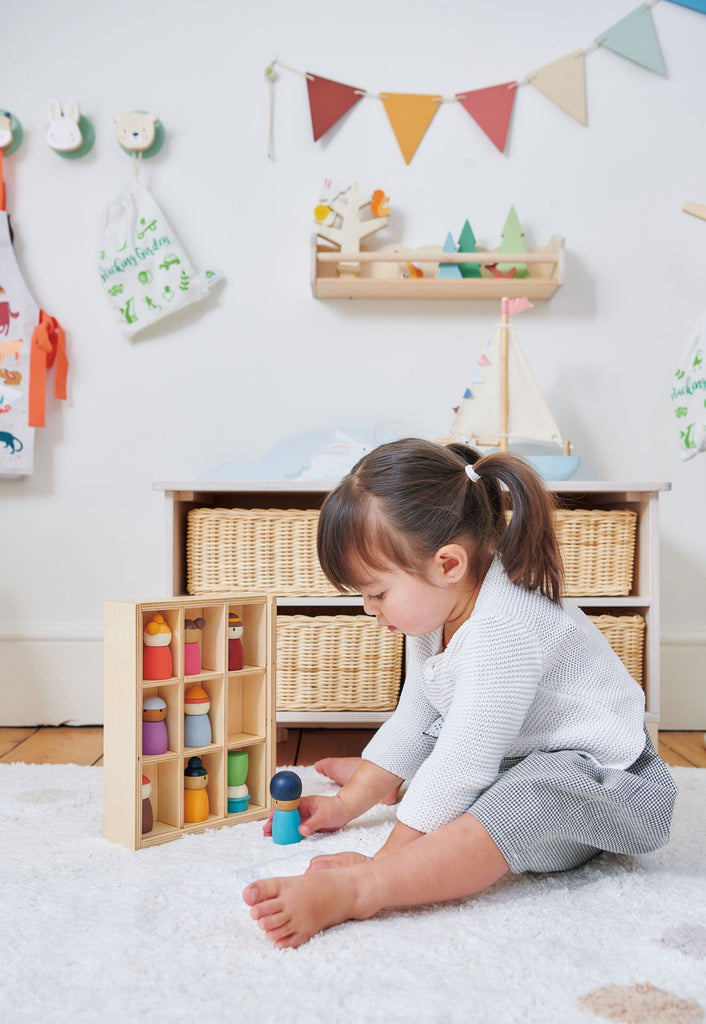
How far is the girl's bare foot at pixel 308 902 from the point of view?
661mm

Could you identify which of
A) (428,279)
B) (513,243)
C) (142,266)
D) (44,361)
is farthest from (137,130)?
(513,243)

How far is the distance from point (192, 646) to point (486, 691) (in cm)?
39

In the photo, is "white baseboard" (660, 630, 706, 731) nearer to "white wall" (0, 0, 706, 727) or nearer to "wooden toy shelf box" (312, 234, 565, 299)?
"white wall" (0, 0, 706, 727)

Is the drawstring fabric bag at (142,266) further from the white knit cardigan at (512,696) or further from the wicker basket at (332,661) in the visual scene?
the white knit cardigan at (512,696)

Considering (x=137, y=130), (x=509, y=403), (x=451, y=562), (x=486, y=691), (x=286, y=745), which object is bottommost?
(x=286, y=745)

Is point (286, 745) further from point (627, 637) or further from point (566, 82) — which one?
point (566, 82)

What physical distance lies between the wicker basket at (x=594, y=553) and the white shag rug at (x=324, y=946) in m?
0.49

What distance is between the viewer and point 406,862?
0.72 metres

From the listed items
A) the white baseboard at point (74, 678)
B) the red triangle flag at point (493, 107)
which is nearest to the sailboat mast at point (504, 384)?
the red triangle flag at point (493, 107)

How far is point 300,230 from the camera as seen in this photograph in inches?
67.4

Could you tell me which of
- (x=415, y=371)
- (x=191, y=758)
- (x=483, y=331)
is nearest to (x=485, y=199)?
(x=483, y=331)

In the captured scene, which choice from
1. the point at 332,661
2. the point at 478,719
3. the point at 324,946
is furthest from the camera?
the point at 332,661

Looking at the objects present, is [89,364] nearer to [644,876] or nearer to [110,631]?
[110,631]

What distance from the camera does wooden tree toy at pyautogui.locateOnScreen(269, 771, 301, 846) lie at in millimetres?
946
